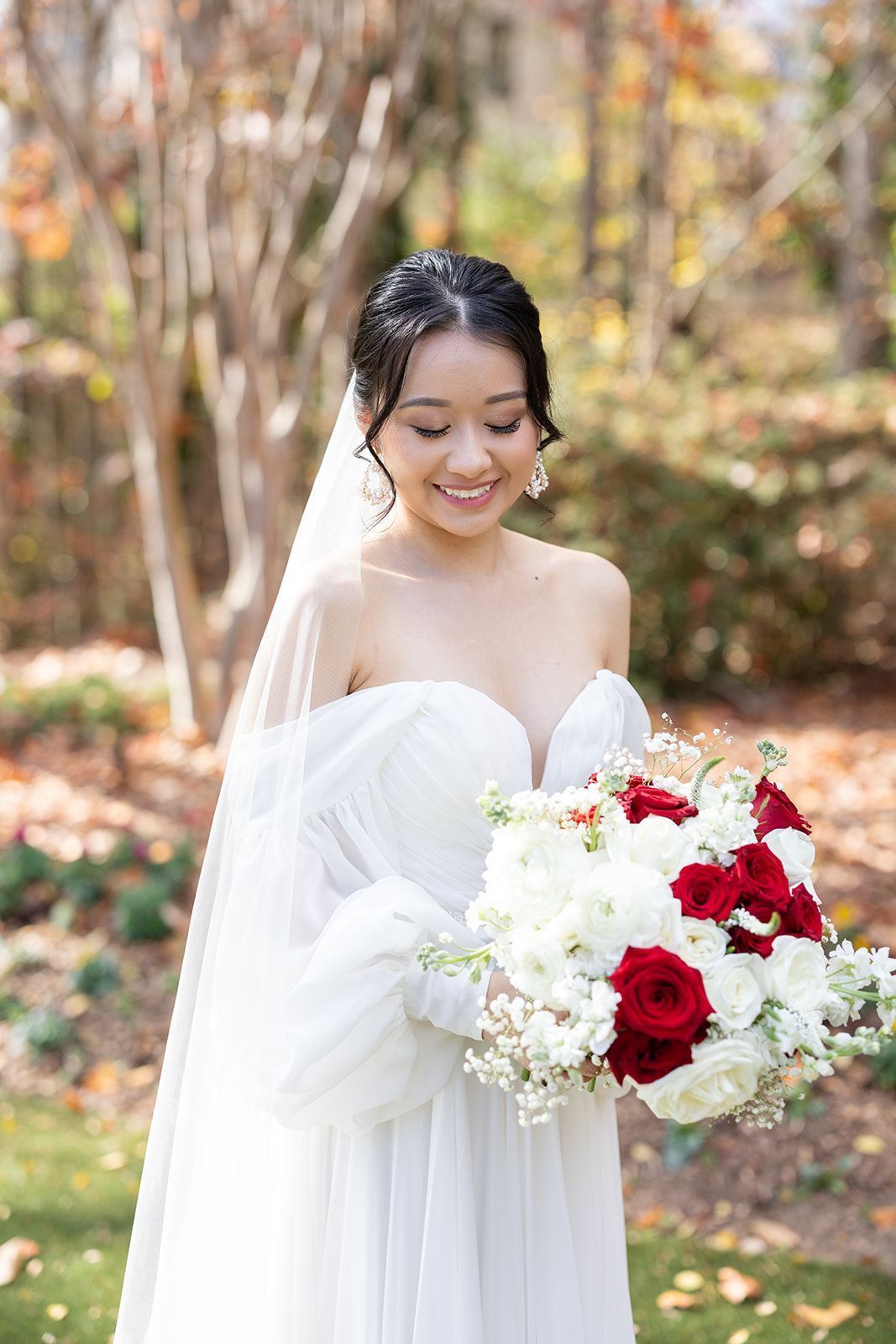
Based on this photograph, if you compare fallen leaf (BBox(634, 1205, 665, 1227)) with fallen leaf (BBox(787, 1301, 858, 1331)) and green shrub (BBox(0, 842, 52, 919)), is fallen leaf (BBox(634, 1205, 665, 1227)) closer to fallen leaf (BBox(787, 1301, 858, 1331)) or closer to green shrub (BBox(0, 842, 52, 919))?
fallen leaf (BBox(787, 1301, 858, 1331))

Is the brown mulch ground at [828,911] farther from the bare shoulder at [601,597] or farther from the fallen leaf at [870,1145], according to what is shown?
the bare shoulder at [601,597]

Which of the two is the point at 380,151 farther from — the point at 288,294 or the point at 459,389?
the point at 459,389

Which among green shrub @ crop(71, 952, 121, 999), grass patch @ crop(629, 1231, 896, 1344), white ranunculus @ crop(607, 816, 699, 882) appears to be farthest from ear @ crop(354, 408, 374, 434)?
green shrub @ crop(71, 952, 121, 999)

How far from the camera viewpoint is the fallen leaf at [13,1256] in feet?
11.4

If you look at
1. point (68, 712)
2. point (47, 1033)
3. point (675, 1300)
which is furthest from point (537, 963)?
point (68, 712)

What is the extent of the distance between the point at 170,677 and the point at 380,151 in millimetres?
3164

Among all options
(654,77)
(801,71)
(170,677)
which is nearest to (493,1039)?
(170,677)

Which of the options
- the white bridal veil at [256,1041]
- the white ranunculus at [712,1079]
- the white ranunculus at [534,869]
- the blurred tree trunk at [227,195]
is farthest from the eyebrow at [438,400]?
the blurred tree trunk at [227,195]

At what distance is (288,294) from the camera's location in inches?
300

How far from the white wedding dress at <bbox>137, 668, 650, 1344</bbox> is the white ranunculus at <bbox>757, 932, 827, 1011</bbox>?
48 centimetres

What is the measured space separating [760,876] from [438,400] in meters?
0.92

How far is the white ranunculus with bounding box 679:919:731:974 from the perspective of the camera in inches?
69.6

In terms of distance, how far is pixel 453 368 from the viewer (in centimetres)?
215

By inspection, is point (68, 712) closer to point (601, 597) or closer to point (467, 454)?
point (601, 597)
